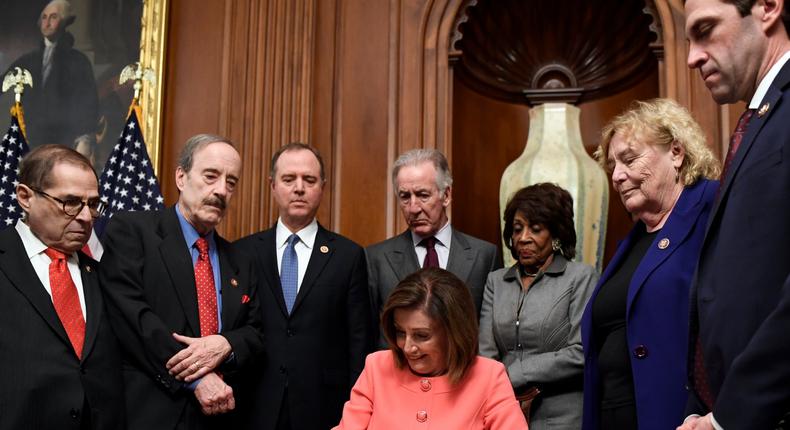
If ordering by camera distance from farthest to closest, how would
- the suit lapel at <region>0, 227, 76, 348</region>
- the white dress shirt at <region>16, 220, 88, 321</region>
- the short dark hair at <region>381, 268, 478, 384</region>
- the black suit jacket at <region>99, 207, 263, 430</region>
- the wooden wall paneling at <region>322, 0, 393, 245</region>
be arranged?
the wooden wall paneling at <region>322, 0, 393, 245</region> < the black suit jacket at <region>99, 207, 263, 430</region> < the white dress shirt at <region>16, 220, 88, 321</region> < the suit lapel at <region>0, 227, 76, 348</region> < the short dark hair at <region>381, 268, 478, 384</region>

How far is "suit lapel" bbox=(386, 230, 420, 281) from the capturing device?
3.97m

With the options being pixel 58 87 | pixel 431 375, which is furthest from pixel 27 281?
pixel 58 87

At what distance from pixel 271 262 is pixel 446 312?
1.24 metres

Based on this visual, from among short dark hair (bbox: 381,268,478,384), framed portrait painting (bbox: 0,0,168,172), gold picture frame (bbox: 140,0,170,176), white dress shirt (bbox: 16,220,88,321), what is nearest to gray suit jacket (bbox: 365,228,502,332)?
short dark hair (bbox: 381,268,478,384)

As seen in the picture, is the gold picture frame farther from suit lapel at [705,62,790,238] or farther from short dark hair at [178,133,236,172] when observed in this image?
suit lapel at [705,62,790,238]

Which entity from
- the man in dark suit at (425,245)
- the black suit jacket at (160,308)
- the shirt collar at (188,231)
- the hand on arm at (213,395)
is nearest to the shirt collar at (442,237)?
the man in dark suit at (425,245)

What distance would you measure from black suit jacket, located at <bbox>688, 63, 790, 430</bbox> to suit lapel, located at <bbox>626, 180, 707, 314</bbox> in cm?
78

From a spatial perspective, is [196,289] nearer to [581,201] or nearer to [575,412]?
[575,412]

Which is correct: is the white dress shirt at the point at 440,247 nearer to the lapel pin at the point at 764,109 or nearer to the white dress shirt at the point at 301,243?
the white dress shirt at the point at 301,243

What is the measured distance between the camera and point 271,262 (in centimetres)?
386

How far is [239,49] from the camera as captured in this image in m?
5.80

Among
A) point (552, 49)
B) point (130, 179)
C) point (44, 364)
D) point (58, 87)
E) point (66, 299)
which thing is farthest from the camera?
point (552, 49)

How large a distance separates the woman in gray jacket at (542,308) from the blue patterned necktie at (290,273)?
32.6 inches

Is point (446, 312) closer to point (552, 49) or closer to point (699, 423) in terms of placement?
point (699, 423)
